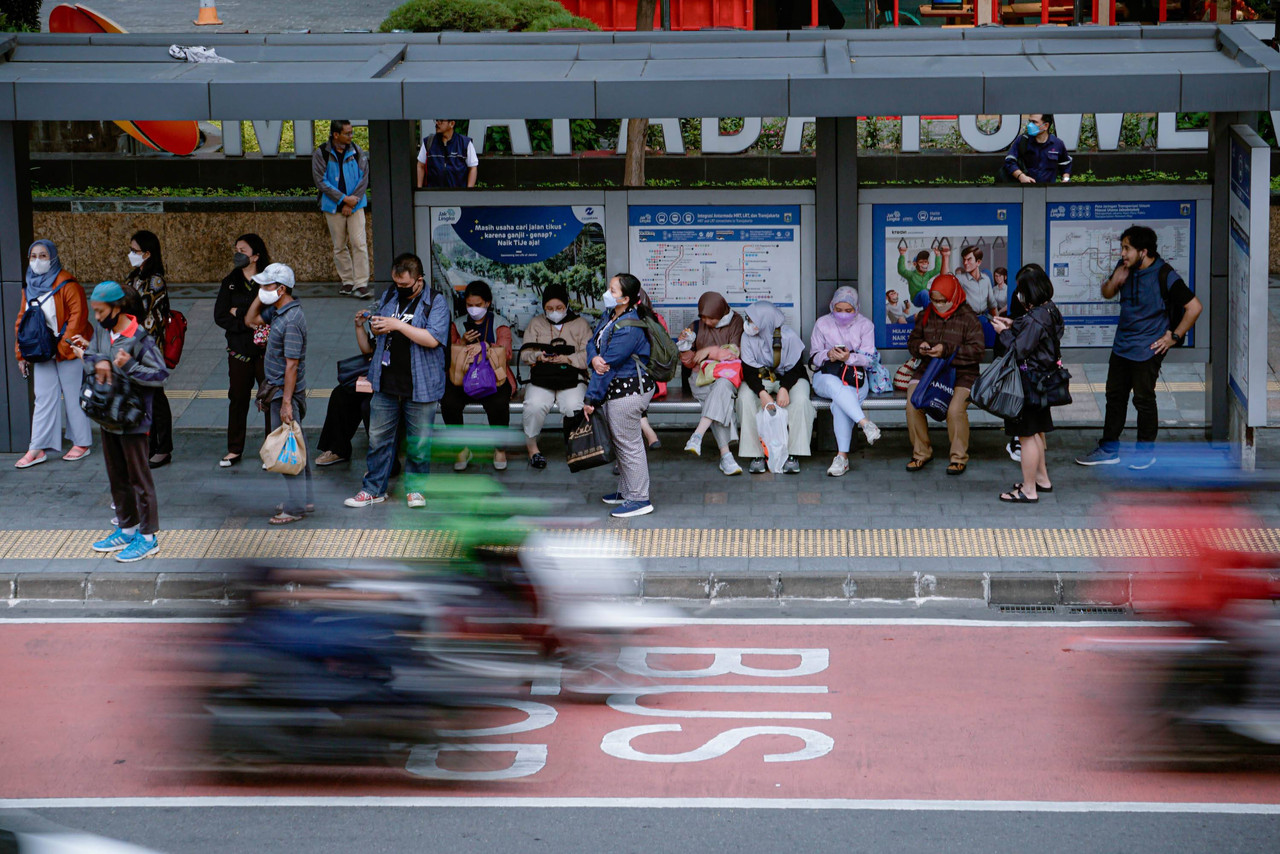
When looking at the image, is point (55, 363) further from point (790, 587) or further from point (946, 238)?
point (946, 238)

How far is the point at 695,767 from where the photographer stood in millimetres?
7359

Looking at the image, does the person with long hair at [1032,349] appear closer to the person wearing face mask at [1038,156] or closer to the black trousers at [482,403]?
the black trousers at [482,403]

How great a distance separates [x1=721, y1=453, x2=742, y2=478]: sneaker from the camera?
469 inches

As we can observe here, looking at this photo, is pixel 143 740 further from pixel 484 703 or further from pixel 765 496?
pixel 765 496

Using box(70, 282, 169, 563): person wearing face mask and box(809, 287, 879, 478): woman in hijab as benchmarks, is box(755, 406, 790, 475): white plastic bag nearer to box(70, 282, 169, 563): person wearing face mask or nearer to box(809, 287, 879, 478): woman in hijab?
box(809, 287, 879, 478): woman in hijab

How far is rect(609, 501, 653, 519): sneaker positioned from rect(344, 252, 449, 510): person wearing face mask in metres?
1.42

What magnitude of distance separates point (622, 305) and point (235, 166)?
9007 millimetres

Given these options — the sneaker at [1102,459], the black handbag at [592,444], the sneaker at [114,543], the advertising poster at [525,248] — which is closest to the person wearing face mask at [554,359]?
the advertising poster at [525,248]

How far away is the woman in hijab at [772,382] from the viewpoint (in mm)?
11703

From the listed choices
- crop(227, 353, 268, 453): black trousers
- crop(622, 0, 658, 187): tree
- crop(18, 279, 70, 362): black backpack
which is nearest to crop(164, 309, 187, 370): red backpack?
crop(227, 353, 268, 453): black trousers

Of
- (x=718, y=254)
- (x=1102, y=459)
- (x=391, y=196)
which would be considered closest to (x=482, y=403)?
(x=391, y=196)

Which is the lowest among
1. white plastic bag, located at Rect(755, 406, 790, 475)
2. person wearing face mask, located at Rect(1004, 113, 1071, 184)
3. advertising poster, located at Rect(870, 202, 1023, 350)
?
white plastic bag, located at Rect(755, 406, 790, 475)

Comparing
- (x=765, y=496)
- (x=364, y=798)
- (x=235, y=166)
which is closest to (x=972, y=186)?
(x=765, y=496)

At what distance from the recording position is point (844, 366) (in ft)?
38.9
